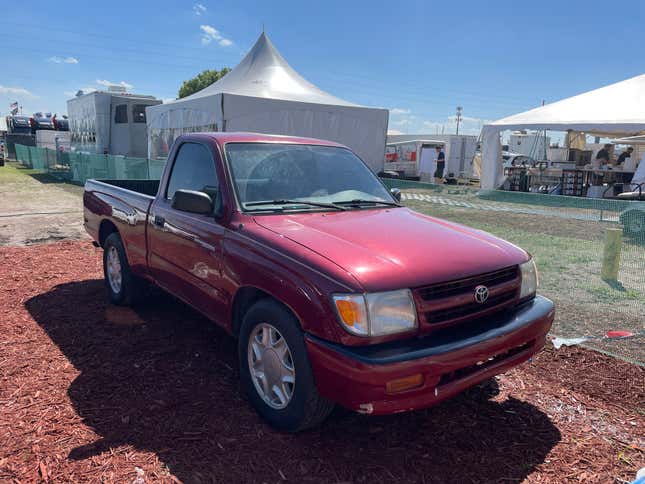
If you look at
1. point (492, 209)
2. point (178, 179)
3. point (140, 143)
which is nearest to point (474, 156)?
point (140, 143)

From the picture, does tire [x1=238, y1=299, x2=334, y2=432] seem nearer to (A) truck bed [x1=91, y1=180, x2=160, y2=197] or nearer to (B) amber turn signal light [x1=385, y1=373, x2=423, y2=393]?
(B) amber turn signal light [x1=385, y1=373, x2=423, y2=393]

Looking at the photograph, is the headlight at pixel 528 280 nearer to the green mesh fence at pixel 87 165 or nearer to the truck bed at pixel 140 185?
the truck bed at pixel 140 185

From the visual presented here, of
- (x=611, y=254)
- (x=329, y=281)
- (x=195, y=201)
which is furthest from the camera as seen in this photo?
(x=611, y=254)

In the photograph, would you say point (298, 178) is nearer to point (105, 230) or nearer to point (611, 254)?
point (105, 230)

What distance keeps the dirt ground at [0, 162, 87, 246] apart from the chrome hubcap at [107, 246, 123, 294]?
4.36 meters

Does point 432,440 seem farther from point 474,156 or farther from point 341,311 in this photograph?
point 474,156

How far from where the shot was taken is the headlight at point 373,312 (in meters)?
2.46

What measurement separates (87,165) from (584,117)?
62.8 ft

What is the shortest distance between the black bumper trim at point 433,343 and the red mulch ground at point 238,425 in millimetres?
737

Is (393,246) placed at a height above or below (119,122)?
below

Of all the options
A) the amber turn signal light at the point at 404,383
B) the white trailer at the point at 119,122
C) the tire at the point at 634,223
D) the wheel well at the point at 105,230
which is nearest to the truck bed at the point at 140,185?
the wheel well at the point at 105,230

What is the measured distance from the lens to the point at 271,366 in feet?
9.72

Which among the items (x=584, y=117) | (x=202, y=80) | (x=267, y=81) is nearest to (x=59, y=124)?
(x=202, y=80)

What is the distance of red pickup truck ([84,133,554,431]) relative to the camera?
8.13 feet
